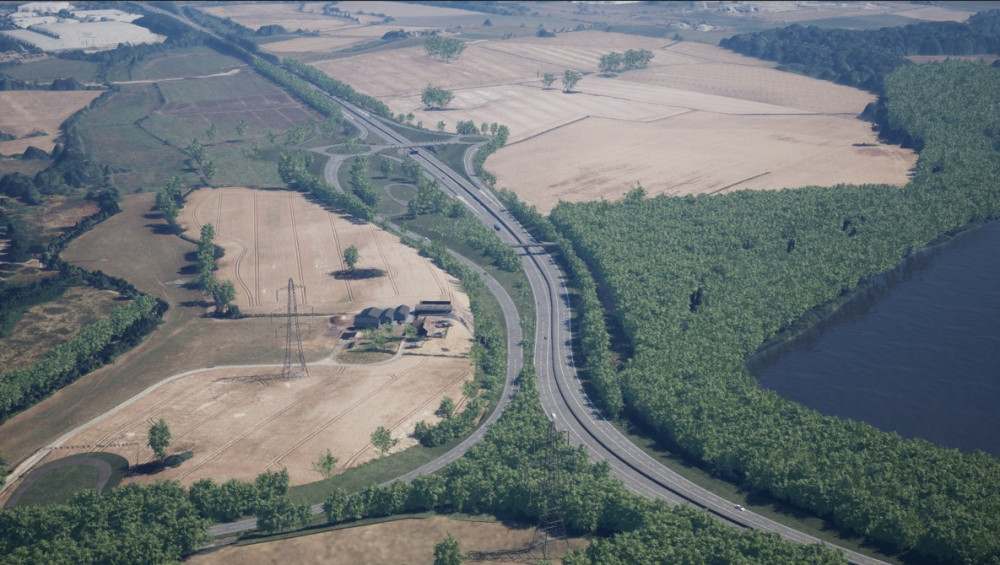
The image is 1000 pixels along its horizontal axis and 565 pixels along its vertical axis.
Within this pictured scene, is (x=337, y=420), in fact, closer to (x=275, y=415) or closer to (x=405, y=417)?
(x=275, y=415)

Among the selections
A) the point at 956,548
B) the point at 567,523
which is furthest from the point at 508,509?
the point at 956,548

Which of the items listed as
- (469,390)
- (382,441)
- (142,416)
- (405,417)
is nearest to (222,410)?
(142,416)

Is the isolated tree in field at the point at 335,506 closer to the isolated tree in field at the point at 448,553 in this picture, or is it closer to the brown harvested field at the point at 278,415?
the brown harvested field at the point at 278,415

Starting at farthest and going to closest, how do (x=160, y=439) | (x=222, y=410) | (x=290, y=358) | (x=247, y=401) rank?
(x=290, y=358) → (x=247, y=401) → (x=222, y=410) → (x=160, y=439)

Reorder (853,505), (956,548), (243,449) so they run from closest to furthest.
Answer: (956,548) → (853,505) → (243,449)

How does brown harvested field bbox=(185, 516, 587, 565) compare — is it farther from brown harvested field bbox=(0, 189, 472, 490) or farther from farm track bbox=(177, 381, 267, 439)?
farm track bbox=(177, 381, 267, 439)

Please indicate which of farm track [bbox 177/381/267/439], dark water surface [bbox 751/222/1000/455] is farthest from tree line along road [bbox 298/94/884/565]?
farm track [bbox 177/381/267/439]

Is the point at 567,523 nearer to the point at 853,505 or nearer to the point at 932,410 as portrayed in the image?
the point at 853,505
